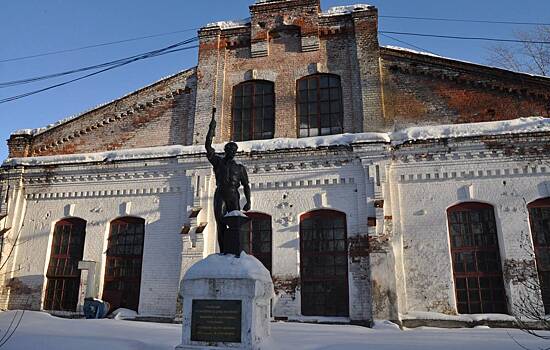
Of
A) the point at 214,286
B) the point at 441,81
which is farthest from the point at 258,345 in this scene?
the point at 441,81

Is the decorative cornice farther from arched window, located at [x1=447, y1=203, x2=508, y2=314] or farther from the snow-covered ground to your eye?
arched window, located at [x1=447, y1=203, x2=508, y2=314]

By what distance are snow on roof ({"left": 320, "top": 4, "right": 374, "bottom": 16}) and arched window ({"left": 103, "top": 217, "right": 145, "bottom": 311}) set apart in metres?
8.67

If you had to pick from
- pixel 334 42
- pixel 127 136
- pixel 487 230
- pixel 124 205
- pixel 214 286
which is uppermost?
pixel 334 42

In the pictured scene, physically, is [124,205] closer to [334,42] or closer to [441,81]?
[334,42]

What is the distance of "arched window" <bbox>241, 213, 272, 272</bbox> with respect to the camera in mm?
11992

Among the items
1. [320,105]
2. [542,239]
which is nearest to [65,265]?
[320,105]

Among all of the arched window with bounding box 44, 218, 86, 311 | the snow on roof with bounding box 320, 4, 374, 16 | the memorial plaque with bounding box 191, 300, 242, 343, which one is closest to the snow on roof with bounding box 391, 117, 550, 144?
the snow on roof with bounding box 320, 4, 374, 16

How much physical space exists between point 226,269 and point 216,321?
689 mm

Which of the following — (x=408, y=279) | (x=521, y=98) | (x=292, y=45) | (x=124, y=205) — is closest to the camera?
(x=408, y=279)

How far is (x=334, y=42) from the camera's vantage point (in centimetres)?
1392

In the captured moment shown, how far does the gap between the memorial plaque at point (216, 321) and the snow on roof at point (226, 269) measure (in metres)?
0.34

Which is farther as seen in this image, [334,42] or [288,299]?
[334,42]

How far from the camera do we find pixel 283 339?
7.38 metres

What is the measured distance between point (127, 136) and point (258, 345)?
10.4m
